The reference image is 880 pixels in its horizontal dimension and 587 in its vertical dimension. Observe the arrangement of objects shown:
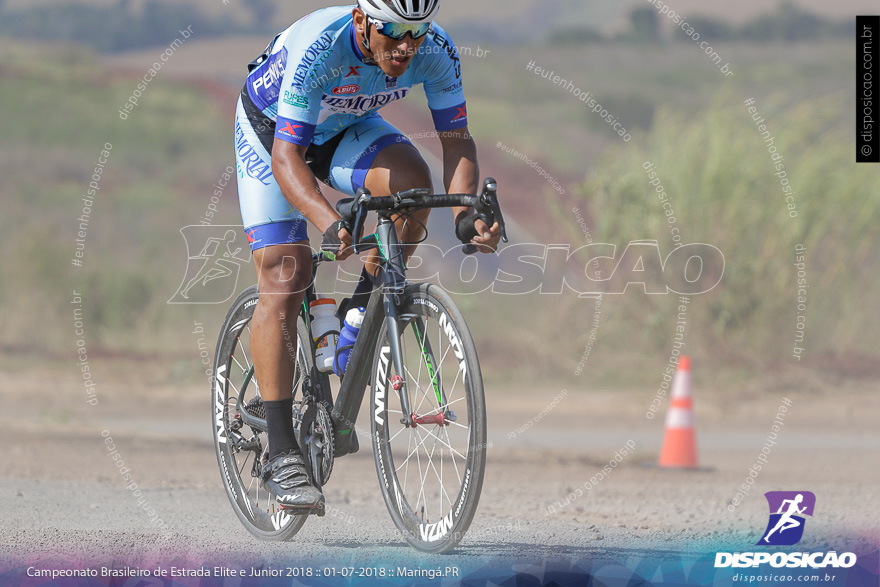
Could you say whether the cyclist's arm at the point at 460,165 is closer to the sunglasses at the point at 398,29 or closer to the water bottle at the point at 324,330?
the sunglasses at the point at 398,29

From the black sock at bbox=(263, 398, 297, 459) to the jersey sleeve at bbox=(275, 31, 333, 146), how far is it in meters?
1.08

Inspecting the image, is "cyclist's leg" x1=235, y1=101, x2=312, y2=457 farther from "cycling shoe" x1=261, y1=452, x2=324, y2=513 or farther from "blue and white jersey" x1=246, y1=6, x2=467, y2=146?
"blue and white jersey" x1=246, y1=6, x2=467, y2=146

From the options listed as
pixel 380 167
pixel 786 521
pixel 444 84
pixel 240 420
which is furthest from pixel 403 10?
pixel 786 521

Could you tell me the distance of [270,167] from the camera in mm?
4492

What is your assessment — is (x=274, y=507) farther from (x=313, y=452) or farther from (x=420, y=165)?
(x=420, y=165)

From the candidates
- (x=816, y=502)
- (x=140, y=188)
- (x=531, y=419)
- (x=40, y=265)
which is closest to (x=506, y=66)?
(x=140, y=188)

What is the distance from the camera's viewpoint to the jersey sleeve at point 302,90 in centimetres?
411

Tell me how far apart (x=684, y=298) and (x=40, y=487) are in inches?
325

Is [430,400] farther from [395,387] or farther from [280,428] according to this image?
A: [280,428]

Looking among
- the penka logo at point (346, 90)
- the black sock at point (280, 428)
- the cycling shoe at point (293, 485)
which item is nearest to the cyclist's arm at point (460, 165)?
the penka logo at point (346, 90)

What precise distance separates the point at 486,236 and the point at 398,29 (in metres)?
0.82

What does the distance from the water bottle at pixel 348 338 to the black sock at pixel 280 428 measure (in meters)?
0.26

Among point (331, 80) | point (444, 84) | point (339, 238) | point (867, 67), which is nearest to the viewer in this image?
point (339, 238)

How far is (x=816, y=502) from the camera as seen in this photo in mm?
6105
